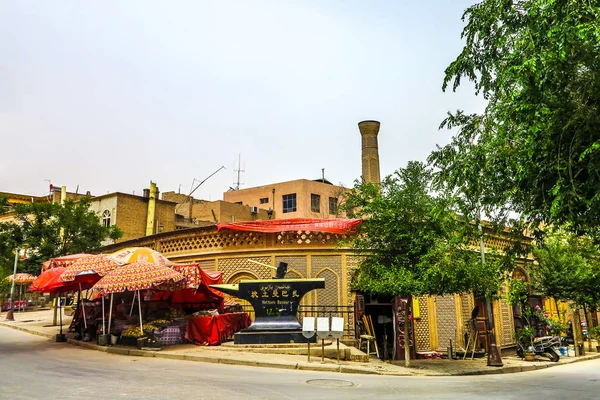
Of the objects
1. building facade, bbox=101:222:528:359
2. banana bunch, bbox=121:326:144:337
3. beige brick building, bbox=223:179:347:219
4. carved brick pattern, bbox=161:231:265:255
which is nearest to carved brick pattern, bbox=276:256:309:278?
building facade, bbox=101:222:528:359

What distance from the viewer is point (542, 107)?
7.05 metres

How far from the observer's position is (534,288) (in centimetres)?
2356

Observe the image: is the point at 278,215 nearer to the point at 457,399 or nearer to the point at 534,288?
the point at 534,288

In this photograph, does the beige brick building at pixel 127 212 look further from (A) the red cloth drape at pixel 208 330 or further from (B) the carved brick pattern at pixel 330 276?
(A) the red cloth drape at pixel 208 330

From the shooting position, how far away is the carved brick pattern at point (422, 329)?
19.4 m

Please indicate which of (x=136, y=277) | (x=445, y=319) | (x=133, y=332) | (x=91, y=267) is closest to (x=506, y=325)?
(x=445, y=319)

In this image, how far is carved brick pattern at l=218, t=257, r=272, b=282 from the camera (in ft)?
62.8

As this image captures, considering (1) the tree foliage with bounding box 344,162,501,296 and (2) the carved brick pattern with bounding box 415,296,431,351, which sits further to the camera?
(2) the carved brick pattern with bounding box 415,296,431,351

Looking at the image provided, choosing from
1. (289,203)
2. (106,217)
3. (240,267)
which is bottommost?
(240,267)

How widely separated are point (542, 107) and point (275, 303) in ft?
35.1

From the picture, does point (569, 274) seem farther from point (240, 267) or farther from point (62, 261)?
point (62, 261)

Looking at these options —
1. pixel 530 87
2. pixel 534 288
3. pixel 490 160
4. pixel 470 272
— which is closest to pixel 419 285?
pixel 470 272

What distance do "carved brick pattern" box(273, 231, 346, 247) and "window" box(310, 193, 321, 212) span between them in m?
34.6

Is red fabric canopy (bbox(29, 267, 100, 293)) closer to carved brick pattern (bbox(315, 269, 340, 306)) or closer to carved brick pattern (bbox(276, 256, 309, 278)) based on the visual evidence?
carved brick pattern (bbox(276, 256, 309, 278))
